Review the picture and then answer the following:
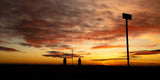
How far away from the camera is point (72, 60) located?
175 ft

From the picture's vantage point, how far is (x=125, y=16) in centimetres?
1440
